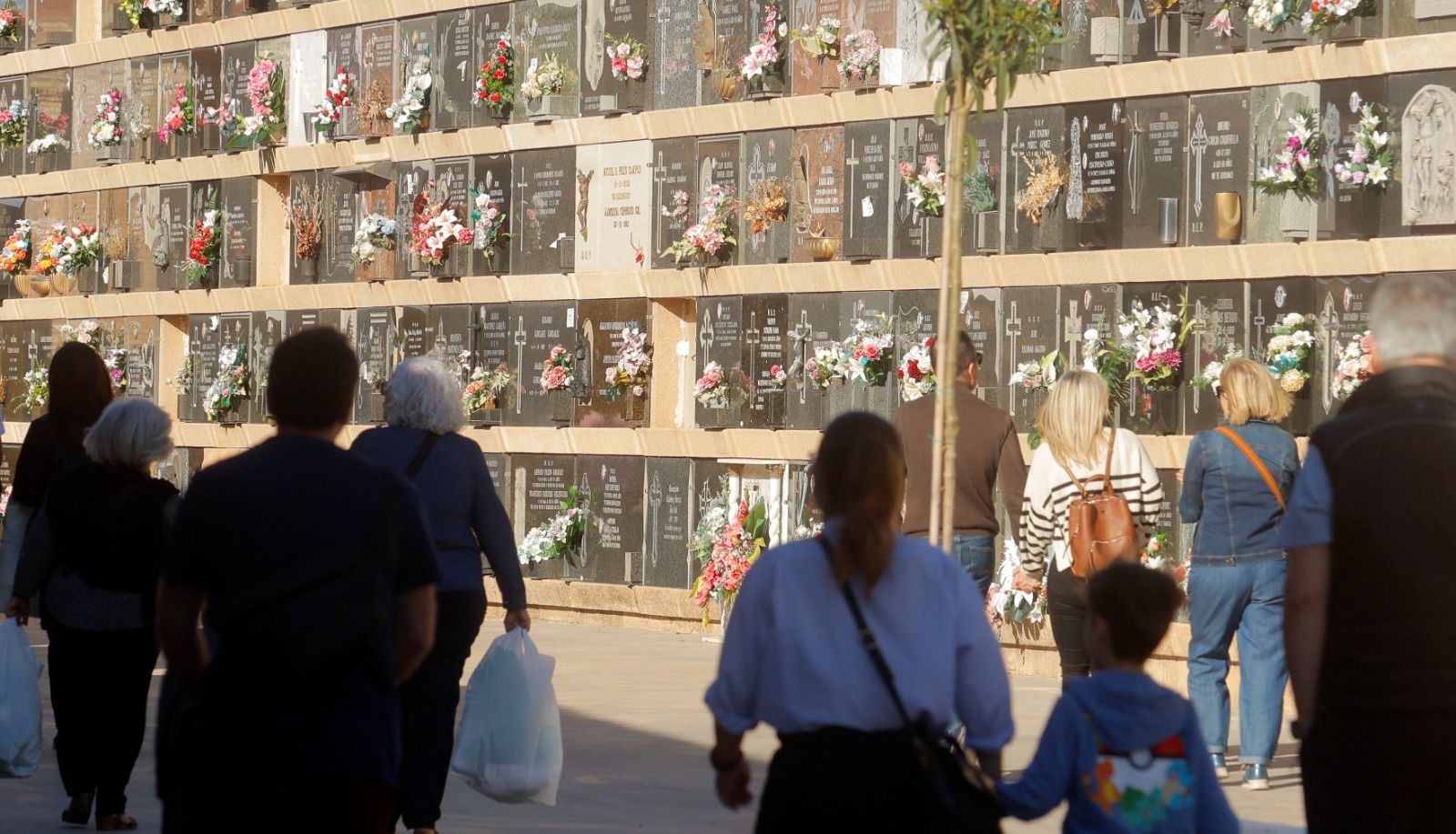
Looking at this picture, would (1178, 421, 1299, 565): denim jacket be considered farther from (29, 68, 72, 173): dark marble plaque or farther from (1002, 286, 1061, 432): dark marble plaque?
(29, 68, 72, 173): dark marble plaque

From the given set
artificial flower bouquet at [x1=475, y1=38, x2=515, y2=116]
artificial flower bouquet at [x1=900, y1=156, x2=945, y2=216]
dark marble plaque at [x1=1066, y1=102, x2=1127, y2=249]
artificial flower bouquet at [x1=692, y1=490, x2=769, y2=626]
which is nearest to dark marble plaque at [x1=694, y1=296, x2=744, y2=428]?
artificial flower bouquet at [x1=692, y1=490, x2=769, y2=626]

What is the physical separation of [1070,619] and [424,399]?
2414 mm

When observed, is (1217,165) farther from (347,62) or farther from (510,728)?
(347,62)

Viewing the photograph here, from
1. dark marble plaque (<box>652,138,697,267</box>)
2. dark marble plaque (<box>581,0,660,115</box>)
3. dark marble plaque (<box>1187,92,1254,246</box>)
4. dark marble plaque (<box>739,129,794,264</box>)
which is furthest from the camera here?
dark marble plaque (<box>581,0,660,115</box>)

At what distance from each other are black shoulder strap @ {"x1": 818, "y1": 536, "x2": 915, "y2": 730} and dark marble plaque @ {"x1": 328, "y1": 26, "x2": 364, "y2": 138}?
15.3 metres

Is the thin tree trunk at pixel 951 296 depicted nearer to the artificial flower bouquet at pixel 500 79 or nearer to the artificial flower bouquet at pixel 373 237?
the artificial flower bouquet at pixel 500 79

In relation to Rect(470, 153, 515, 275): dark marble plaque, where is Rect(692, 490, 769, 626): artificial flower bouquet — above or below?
below

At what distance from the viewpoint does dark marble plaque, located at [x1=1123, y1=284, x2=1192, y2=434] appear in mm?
12703

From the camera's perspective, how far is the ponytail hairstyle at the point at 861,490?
382cm

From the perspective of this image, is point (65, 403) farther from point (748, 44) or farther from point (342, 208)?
point (342, 208)

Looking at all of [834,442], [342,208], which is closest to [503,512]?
[834,442]

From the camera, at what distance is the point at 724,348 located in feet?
51.3

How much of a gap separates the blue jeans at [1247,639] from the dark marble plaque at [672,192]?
7.91m

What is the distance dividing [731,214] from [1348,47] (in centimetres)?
468
